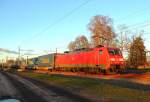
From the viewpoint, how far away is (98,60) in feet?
140

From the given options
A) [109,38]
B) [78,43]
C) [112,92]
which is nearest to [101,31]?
[109,38]

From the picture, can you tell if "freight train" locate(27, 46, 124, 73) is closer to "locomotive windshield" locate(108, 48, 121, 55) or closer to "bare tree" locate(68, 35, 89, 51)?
"locomotive windshield" locate(108, 48, 121, 55)

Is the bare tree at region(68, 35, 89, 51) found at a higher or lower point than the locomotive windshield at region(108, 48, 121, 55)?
higher

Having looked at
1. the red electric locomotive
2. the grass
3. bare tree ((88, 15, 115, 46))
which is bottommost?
the grass

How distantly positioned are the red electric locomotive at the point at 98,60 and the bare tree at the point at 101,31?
2822 cm

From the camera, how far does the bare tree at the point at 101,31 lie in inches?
3184

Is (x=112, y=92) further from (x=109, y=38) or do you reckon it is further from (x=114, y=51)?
(x=109, y=38)

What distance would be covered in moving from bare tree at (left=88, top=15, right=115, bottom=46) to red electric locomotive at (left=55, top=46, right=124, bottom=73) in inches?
1111

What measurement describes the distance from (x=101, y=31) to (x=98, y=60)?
40278 millimetres

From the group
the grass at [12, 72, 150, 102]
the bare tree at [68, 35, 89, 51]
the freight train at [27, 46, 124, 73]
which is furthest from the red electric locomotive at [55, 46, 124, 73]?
the bare tree at [68, 35, 89, 51]

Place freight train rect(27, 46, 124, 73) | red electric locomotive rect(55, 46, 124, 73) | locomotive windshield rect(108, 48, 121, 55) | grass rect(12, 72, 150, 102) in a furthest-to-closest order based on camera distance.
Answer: locomotive windshield rect(108, 48, 121, 55), freight train rect(27, 46, 124, 73), red electric locomotive rect(55, 46, 124, 73), grass rect(12, 72, 150, 102)

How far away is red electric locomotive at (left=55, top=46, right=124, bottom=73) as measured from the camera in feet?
134

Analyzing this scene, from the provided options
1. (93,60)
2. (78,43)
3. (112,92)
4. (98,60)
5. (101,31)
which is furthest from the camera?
(78,43)

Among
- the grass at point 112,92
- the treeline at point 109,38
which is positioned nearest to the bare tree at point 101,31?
the treeline at point 109,38
